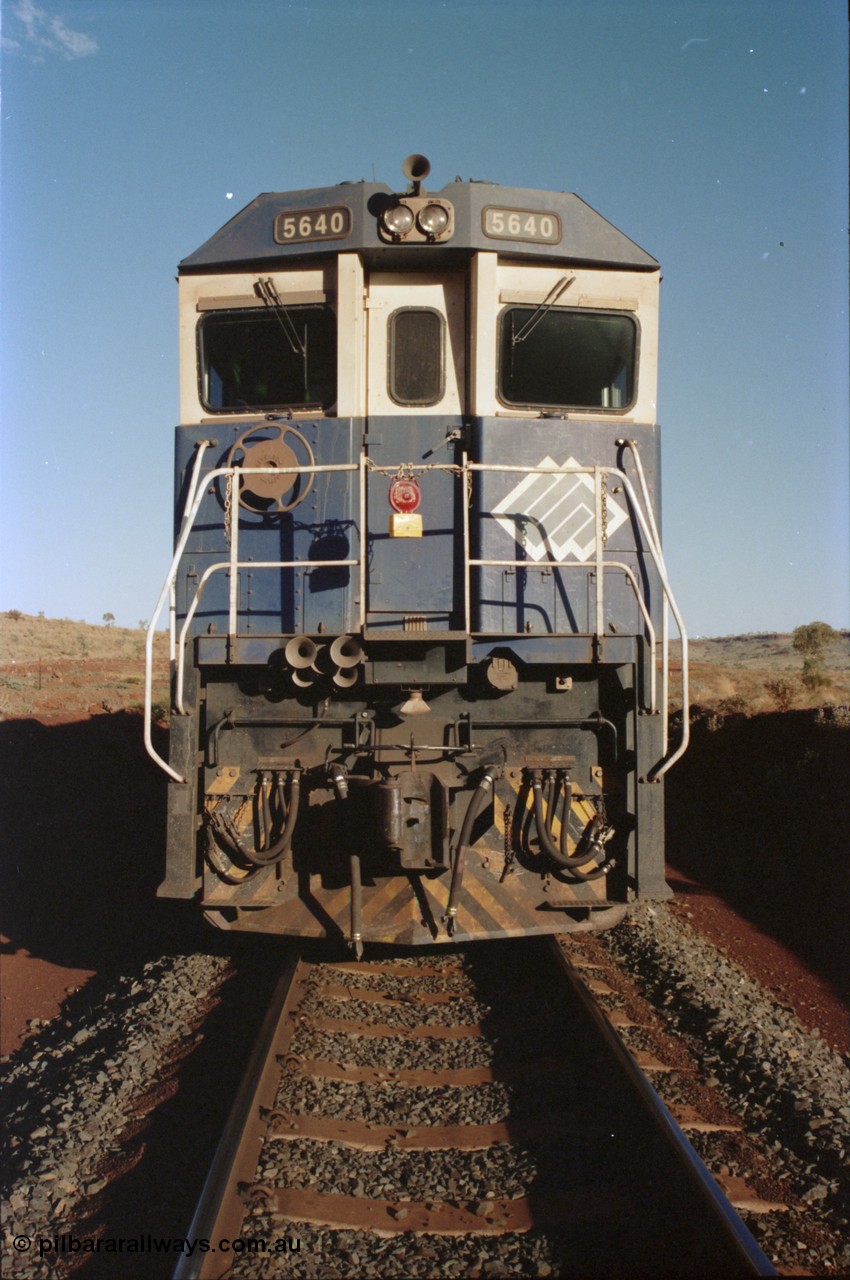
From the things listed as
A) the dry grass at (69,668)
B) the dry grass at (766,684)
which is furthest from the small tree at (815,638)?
the dry grass at (69,668)

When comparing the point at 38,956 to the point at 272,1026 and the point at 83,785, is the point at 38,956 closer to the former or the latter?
the point at 272,1026

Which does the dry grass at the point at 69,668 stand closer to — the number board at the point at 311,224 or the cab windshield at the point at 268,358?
the cab windshield at the point at 268,358

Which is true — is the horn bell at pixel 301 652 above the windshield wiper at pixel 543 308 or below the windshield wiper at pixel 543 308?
below

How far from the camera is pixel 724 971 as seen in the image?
6293mm

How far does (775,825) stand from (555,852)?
7.15 metres

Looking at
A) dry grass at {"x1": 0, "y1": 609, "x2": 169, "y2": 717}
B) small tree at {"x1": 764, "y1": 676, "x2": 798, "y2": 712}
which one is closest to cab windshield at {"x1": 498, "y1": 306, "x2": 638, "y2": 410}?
small tree at {"x1": 764, "y1": 676, "x2": 798, "y2": 712}

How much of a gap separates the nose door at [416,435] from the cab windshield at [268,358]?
0.35m

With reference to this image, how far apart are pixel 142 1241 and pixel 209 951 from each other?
3486 millimetres

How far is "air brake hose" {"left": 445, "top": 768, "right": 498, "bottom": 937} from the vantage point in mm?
5195

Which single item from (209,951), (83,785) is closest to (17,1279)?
(209,951)

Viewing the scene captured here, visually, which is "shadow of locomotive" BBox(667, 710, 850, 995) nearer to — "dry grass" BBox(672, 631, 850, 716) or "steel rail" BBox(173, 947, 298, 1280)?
"dry grass" BBox(672, 631, 850, 716)

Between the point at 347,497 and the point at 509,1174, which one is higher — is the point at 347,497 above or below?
above

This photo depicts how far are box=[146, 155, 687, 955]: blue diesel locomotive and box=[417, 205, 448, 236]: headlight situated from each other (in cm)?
2

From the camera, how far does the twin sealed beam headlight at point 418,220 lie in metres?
5.71
